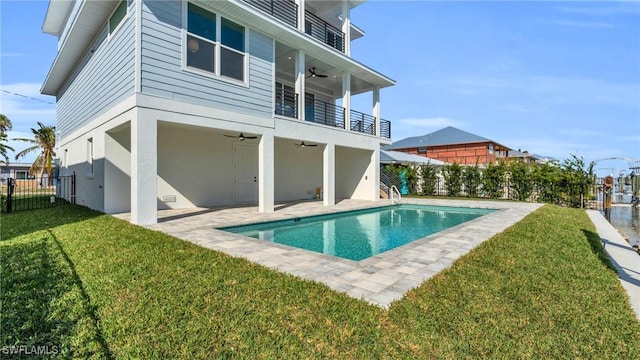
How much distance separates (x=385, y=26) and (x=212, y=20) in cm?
890

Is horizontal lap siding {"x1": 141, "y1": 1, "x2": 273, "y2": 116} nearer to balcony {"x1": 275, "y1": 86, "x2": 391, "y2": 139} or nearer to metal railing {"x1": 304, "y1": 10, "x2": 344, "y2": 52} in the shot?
balcony {"x1": 275, "y1": 86, "x2": 391, "y2": 139}

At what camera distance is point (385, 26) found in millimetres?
14094

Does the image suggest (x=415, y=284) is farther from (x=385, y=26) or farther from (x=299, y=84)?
(x=385, y=26)

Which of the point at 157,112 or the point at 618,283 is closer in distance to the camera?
the point at 618,283

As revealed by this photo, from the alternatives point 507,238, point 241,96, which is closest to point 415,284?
point 507,238

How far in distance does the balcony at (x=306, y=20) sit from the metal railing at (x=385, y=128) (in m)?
4.48

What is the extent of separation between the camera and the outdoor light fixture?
803cm

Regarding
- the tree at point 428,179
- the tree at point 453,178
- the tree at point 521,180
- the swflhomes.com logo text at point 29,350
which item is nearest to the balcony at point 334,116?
the tree at point 428,179

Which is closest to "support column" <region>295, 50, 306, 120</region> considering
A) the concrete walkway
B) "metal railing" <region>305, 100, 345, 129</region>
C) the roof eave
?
"metal railing" <region>305, 100, 345, 129</region>

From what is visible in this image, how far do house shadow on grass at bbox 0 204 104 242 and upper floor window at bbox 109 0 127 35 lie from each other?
561cm

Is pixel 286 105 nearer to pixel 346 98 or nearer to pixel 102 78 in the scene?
pixel 346 98

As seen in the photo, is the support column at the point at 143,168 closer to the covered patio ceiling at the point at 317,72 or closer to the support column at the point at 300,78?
the support column at the point at 300,78

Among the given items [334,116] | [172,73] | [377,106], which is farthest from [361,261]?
[377,106]

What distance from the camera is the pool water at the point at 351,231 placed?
6.63 meters
